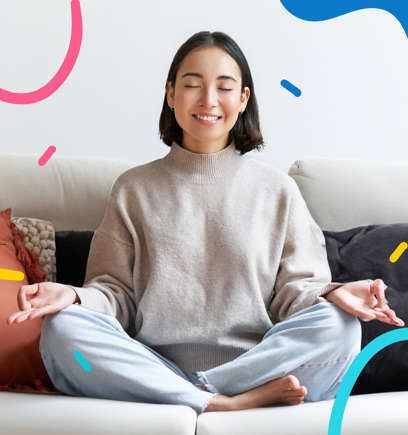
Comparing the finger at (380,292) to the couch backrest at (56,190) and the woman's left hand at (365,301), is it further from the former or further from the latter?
the couch backrest at (56,190)

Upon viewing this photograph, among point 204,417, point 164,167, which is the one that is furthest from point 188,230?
point 204,417

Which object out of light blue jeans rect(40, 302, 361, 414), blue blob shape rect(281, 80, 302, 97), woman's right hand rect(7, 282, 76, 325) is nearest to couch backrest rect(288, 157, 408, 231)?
blue blob shape rect(281, 80, 302, 97)

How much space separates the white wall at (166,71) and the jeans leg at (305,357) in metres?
0.88

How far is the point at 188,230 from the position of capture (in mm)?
1711

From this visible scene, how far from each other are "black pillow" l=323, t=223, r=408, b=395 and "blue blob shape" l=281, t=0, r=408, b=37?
73 centimetres

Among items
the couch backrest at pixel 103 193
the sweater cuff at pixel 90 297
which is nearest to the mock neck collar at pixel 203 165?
the couch backrest at pixel 103 193

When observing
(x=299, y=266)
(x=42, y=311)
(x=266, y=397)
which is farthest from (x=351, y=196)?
(x=42, y=311)

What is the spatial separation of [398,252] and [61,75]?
1.10m

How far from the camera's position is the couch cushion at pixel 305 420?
127 centimetres

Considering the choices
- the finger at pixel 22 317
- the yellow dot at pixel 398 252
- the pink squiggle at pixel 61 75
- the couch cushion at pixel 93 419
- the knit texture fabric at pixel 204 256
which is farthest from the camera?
the pink squiggle at pixel 61 75

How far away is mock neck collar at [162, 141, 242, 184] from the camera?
177cm

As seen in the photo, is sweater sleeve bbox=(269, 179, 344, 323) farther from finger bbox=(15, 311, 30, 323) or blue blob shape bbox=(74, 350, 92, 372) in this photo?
finger bbox=(15, 311, 30, 323)

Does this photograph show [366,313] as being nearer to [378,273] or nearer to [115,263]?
[378,273]

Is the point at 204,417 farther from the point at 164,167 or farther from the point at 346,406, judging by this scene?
the point at 164,167
